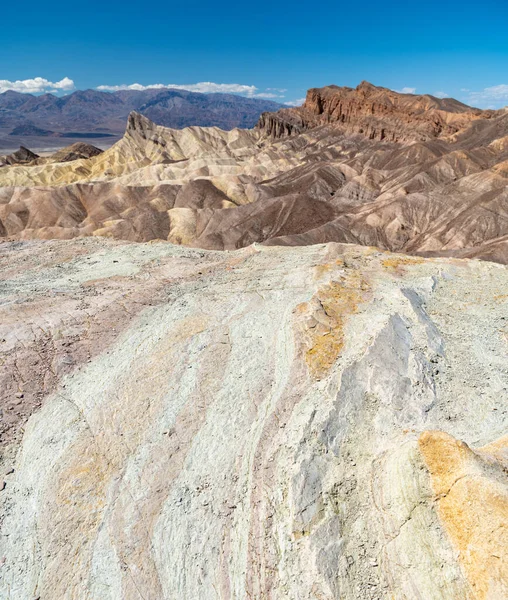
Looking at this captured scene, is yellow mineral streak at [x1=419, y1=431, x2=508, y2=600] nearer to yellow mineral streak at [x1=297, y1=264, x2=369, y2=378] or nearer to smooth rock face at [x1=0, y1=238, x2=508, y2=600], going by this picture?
smooth rock face at [x1=0, y1=238, x2=508, y2=600]

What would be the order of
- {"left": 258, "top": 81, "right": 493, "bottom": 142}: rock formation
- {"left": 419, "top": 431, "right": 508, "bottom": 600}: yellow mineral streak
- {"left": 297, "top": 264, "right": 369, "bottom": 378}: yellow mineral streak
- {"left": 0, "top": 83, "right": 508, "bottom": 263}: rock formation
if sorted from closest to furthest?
1. {"left": 419, "top": 431, "right": 508, "bottom": 600}: yellow mineral streak
2. {"left": 297, "top": 264, "right": 369, "bottom": 378}: yellow mineral streak
3. {"left": 0, "top": 83, "right": 508, "bottom": 263}: rock formation
4. {"left": 258, "top": 81, "right": 493, "bottom": 142}: rock formation

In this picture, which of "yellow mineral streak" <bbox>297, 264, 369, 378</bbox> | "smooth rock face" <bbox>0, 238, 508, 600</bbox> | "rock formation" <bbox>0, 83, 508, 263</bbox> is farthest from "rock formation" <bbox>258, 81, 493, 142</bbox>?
"smooth rock face" <bbox>0, 238, 508, 600</bbox>

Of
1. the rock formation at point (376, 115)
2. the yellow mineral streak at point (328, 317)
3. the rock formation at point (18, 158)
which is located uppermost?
the rock formation at point (376, 115)

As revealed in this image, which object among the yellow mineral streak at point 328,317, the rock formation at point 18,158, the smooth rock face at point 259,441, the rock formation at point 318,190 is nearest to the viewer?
the smooth rock face at point 259,441

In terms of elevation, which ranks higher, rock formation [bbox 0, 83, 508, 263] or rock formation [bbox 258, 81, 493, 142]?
rock formation [bbox 258, 81, 493, 142]

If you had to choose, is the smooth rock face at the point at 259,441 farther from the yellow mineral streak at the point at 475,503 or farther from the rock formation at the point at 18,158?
the rock formation at the point at 18,158

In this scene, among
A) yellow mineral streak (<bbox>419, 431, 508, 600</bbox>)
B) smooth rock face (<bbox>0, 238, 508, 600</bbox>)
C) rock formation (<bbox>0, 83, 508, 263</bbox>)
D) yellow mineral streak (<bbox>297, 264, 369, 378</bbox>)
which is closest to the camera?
yellow mineral streak (<bbox>419, 431, 508, 600</bbox>)

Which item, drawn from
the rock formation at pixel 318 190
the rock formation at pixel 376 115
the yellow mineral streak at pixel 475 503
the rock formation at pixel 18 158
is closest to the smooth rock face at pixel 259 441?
the yellow mineral streak at pixel 475 503

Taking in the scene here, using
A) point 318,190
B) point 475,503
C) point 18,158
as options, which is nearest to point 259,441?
point 475,503

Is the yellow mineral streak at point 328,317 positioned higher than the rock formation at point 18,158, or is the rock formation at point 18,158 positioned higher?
the yellow mineral streak at point 328,317
